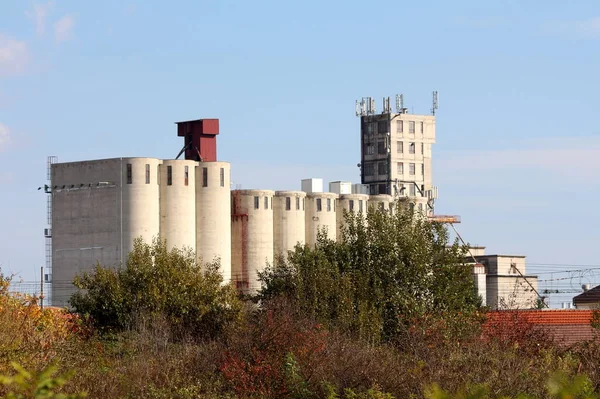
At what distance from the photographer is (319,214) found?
101312 mm

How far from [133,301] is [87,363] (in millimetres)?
19747

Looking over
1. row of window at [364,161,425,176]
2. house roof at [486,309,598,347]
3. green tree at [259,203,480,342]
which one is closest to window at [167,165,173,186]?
green tree at [259,203,480,342]

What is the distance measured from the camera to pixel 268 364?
28047 millimetres

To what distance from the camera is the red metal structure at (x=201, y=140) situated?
93062 millimetres

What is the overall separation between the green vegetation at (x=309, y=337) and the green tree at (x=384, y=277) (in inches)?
2.9

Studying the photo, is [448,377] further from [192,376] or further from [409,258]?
[409,258]

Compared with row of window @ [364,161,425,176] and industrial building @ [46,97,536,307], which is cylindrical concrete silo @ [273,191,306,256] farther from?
row of window @ [364,161,425,176]

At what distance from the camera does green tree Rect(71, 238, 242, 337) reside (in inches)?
1973

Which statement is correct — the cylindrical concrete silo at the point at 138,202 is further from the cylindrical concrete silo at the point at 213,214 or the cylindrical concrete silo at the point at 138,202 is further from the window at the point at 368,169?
the window at the point at 368,169

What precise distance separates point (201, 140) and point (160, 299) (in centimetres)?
4340

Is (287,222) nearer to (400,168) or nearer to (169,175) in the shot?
(169,175)

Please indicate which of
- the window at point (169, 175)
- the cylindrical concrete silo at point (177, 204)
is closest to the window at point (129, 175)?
the cylindrical concrete silo at point (177, 204)

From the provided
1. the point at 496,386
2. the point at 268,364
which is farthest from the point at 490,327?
the point at 496,386

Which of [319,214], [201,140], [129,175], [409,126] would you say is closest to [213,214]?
[129,175]
